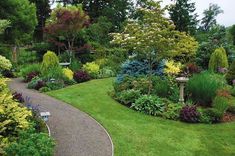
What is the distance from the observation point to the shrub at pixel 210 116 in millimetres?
12898

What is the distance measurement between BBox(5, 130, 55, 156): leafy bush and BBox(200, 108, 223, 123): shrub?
21.0 ft

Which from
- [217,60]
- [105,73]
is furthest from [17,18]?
[217,60]

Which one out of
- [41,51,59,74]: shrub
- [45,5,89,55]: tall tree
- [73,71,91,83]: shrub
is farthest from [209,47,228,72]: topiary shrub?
[41,51,59,74]: shrub

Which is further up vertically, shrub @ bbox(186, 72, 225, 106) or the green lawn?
shrub @ bbox(186, 72, 225, 106)

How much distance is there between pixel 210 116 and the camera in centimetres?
1305

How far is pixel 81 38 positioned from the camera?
2784 cm

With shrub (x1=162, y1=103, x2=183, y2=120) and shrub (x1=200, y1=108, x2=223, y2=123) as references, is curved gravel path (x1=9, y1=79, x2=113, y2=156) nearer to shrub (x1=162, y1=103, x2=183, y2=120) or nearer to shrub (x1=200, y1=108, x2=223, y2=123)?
shrub (x1=162, y1=103, x2=183, y2=120)

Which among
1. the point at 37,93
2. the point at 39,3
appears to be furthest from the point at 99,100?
the point at 39,3

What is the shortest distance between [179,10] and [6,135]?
2267cm

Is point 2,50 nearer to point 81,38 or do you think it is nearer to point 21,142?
point 81,38

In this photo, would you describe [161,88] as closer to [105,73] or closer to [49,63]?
[49,63]

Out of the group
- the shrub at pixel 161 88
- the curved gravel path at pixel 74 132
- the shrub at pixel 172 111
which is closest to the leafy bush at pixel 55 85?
the curved gravel path at pixel 74 132

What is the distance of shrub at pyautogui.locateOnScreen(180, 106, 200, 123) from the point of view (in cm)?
1284

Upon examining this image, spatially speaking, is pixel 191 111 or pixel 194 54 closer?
pixel 191 111
